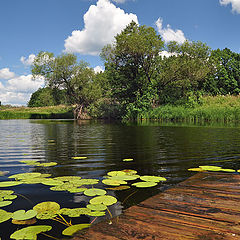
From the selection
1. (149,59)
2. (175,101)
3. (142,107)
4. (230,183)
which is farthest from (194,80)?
(230,183)

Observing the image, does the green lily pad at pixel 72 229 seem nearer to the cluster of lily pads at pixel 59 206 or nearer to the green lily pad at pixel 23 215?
the cluster of lily pads at pixel 59 206

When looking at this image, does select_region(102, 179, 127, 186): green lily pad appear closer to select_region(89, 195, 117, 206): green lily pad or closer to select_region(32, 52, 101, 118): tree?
select_region(89, 195, 117, 206): green lily pad

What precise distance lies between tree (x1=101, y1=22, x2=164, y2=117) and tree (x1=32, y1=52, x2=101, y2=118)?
5426 mm

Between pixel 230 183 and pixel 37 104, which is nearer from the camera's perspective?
pixel 230 183

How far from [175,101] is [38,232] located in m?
34.5

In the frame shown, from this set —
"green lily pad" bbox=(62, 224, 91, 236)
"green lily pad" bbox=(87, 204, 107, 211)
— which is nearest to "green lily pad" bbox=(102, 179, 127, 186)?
"green lily pad" bbox=(87, 204, 107, 211)

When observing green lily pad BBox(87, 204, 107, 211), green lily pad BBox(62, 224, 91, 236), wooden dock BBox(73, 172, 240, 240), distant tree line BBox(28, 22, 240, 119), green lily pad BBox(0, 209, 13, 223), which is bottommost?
green lily pad BBox(62, 224, 91, 236)

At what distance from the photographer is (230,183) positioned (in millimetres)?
3205

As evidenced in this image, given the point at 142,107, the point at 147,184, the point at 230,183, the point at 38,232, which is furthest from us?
the point at 142,107

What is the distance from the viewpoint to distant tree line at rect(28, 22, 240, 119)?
105 feet

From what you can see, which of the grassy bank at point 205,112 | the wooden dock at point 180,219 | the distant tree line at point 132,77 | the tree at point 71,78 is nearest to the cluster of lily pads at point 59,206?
the wooden dock at point 180,219

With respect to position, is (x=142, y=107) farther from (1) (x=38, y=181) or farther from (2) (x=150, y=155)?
(1) (x=38, y=181)

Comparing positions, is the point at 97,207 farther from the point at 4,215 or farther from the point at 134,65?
the point at 134,65

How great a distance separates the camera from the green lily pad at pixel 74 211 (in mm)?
2516
